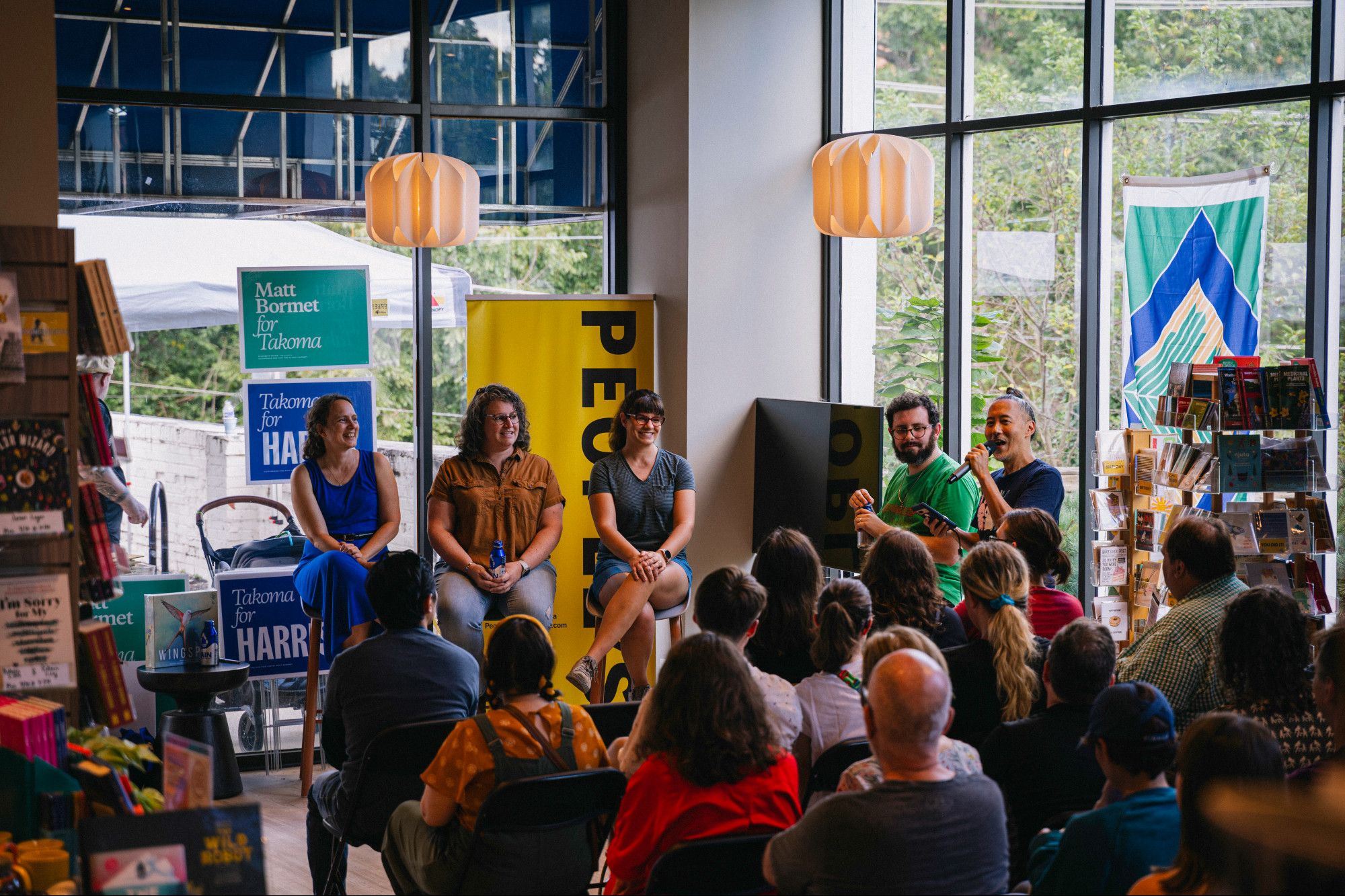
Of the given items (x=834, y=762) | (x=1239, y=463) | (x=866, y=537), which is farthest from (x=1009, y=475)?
(x=834, y=762)

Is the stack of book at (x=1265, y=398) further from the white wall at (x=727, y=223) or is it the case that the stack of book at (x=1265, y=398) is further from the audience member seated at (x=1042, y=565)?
the white wall at (x=727, y=223)

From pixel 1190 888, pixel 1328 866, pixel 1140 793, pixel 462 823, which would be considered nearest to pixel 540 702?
pixel 462 823

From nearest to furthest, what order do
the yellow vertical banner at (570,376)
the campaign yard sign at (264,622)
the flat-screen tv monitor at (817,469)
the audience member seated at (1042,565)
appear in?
the audience member seated at (1042,565) < the flat-screen tv monitor at (817,469) < the campaign yard sign at (264,622) < the yellow vertical banner at (570,376)

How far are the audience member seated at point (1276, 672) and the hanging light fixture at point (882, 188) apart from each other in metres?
2.80

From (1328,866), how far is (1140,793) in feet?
5.05

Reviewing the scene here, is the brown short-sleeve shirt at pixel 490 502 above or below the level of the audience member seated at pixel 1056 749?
above

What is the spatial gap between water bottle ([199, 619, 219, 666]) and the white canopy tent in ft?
4.44

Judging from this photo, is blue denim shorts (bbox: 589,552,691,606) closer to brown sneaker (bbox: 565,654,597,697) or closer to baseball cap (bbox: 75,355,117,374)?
brown sneaker (bbox: 565,654,597,697)

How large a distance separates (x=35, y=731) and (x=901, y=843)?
1655 millimetres

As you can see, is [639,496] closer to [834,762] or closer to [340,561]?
[340,561]

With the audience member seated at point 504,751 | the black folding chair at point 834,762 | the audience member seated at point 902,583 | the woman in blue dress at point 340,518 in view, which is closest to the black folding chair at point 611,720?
the audience member seated at point 504,751

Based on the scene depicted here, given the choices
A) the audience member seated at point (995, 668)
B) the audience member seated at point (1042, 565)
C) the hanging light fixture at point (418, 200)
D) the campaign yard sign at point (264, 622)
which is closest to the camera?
the audience member seated at point (995, 668)

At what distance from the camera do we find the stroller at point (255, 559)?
5625 millimetres

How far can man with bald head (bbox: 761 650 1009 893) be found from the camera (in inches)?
83.4
